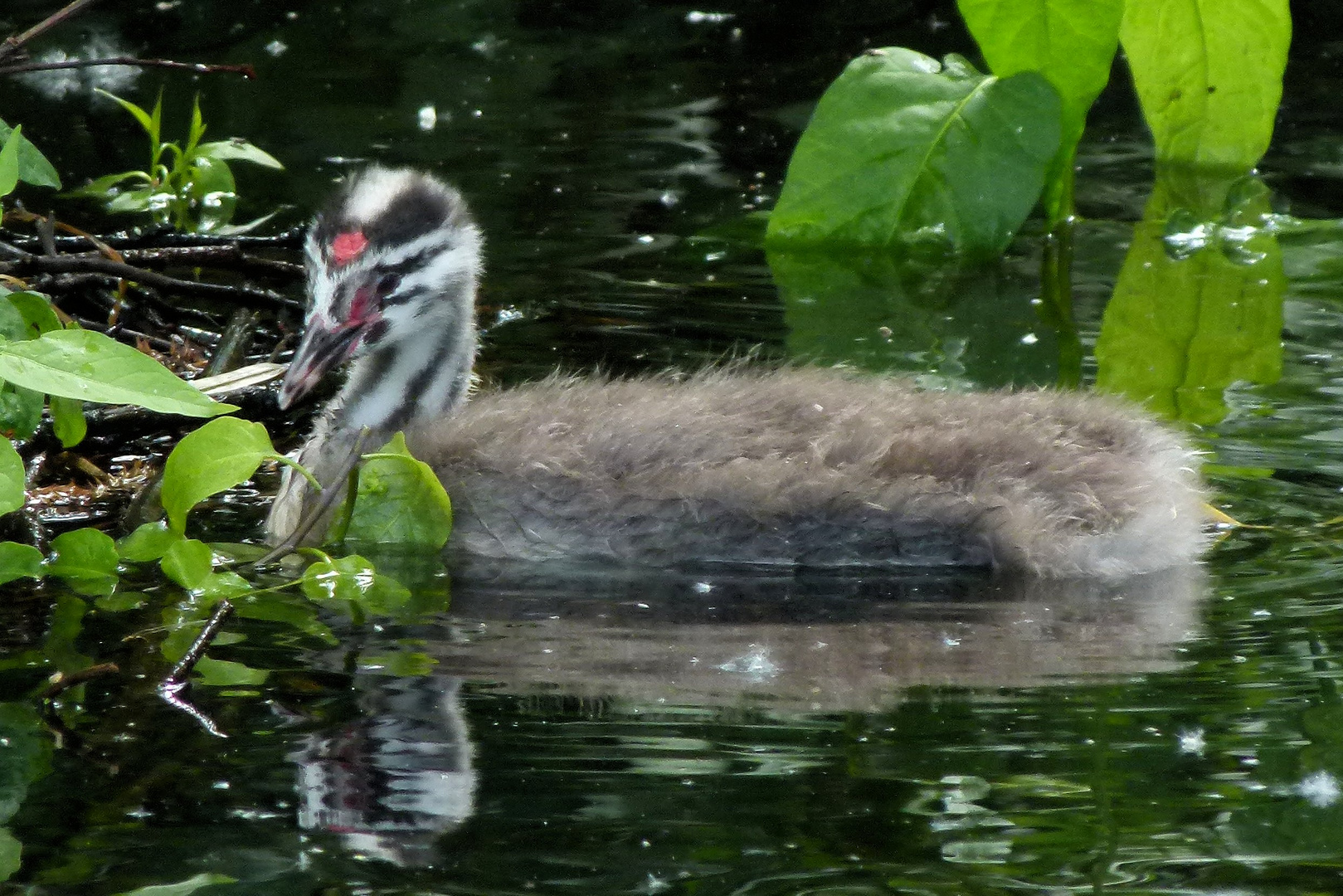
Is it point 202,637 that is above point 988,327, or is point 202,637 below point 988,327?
above

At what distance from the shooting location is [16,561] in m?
3.87

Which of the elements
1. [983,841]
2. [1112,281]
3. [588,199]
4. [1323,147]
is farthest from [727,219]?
[983,841]

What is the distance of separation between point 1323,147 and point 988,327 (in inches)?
121

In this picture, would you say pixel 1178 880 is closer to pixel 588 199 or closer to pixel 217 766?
pixel 217 766

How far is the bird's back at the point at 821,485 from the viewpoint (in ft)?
14.0

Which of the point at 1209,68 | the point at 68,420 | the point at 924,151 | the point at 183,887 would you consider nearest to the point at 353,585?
the point at 68,420

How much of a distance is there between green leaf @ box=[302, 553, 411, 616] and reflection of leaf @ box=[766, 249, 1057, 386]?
201 cm

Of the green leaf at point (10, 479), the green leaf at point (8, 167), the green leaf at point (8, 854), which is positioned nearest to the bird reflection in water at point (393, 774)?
the green leaf at point (8, 854)

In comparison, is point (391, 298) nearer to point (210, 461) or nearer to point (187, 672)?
point (210, 461)

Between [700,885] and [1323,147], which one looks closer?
[700,885]

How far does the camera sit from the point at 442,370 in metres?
4.89

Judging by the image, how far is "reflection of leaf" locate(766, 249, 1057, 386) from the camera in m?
5.86

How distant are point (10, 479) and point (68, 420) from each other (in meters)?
0.95

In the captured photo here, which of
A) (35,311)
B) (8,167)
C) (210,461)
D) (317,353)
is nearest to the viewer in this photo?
(8,167)
